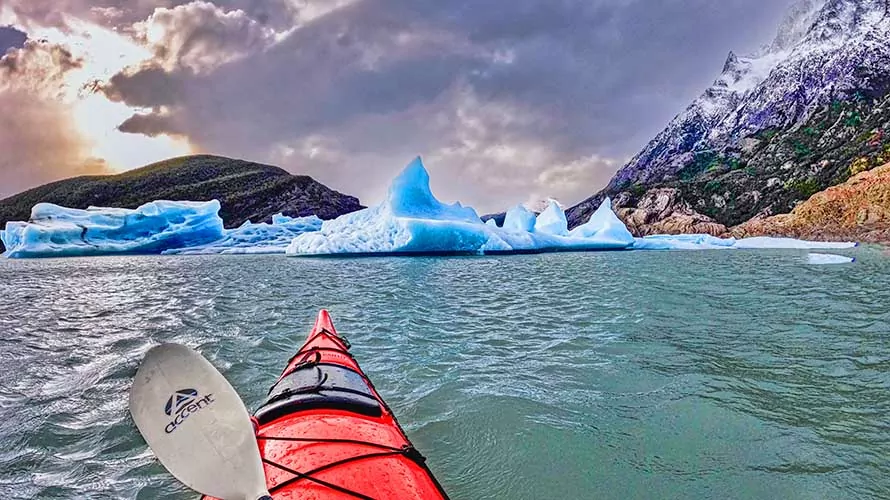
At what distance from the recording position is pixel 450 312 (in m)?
8.41

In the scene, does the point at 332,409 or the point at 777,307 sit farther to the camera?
the point at 777,307

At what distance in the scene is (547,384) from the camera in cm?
443

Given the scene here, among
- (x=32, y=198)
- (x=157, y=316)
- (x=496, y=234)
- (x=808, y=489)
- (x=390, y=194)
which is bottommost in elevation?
(x=808, y=489)

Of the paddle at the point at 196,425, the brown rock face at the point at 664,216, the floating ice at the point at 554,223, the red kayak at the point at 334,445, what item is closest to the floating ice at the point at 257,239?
the floating ice at the point at 554,223

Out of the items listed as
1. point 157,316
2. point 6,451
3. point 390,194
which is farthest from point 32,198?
point 6,451

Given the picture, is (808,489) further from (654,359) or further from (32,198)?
(32,198)

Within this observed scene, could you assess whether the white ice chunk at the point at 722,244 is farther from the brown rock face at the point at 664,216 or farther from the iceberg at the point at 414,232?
the brown rock face at the point at 664,216

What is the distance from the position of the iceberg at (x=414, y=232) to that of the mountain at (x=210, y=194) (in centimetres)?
5033

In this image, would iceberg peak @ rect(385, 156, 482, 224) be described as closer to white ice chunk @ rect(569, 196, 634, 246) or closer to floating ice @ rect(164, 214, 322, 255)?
white ice chunk @ rect(569, 196, 634, 246)

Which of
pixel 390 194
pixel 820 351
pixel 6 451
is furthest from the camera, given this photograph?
pixel 390 194

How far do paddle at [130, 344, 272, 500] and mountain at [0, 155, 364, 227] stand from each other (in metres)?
74.2

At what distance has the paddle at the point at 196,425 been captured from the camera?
5.16ft

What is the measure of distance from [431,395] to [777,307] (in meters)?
7.15

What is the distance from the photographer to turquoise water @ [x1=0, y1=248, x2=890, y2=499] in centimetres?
283
